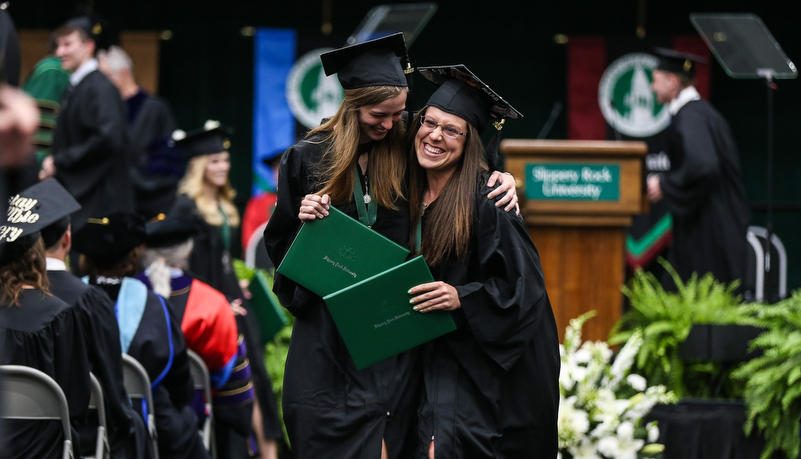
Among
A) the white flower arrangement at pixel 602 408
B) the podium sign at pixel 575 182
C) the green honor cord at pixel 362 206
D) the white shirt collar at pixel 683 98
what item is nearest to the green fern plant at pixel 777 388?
the white flower arrangement at pixel 602 408

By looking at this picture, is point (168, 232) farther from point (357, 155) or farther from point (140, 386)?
→ point (357, 155)

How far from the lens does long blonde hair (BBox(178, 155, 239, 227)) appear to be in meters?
6.32

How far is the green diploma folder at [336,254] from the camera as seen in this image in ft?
10.9

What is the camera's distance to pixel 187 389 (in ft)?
14.6

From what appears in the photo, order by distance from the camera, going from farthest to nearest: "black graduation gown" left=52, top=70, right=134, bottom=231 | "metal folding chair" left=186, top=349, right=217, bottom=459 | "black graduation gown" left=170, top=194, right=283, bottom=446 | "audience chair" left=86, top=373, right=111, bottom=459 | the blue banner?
the blue banner → "black graduation gown" left=52, top=70, right=134, bottom=231 → "black graduation gown" left=170, top=194, right=283, bottom=446 → "metal folding chair" left=186, top=349, right=217, bottom=459 → "audience chair" left=86, top=373, right=111, bottom=459

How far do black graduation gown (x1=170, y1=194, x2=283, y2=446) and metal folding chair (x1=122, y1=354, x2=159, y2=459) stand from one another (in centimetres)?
174

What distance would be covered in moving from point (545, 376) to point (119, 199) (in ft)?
15.2

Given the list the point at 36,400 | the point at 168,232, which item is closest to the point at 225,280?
the point at 168,232

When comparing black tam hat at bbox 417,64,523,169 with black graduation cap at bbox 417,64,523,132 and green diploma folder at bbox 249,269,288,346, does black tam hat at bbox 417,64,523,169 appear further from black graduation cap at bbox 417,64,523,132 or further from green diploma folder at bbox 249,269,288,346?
green diploma folder at bbox 249,269,288,346

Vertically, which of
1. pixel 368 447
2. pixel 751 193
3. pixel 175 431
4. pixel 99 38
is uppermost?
pixel 99 38

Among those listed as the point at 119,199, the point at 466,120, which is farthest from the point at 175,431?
the point at 119,199

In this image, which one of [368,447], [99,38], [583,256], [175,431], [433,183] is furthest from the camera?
[99,38]

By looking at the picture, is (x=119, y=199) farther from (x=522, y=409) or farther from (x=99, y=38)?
(x=522, y=409)

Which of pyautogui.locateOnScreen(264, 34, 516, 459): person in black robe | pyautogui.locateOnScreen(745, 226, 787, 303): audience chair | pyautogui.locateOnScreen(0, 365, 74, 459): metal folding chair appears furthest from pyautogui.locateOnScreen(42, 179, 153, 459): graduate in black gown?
pyautogui.locateOnScreen(745, 226, 787, 303): audience chair
